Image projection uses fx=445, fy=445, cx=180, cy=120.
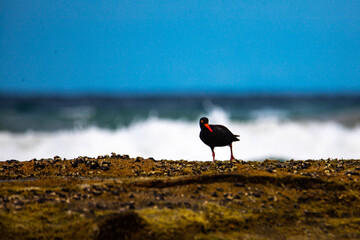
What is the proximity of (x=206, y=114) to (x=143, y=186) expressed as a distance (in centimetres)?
2436

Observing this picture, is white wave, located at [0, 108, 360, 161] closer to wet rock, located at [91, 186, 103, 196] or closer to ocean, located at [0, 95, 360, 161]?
ocean, located at [0, 95, 360, 161]

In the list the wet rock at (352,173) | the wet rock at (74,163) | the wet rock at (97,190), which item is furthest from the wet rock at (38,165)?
the wet rock at (352,173)

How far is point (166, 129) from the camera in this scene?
24547 millimetres

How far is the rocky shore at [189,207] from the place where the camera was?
5.09 m

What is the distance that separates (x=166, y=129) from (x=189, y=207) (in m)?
19.0

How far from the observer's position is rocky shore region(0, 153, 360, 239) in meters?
5.09

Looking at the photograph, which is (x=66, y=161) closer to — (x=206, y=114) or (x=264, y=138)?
(x=264, y=138)

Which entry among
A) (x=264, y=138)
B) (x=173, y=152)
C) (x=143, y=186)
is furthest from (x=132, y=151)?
(x=143, y=186)

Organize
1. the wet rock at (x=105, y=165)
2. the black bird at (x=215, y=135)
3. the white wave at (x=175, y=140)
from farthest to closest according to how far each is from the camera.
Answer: the white wave at (x=175, y=140) → the black bird at (x=215, y=135) → the wet rock at (x=105, y=165)

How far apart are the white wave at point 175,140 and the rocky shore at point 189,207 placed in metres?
11.3

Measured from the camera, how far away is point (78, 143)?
2109 centimetres

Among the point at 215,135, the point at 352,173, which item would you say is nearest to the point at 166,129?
the point at 215,135

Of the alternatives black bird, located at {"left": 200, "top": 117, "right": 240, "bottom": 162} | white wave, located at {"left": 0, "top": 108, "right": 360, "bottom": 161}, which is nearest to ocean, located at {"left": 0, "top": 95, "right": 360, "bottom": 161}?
white wave, located at {"left": 0, "top": 108, "right": 360, "bottom": 161}

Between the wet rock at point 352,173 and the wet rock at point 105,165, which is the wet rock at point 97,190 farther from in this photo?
the wet rock at point 352,173
